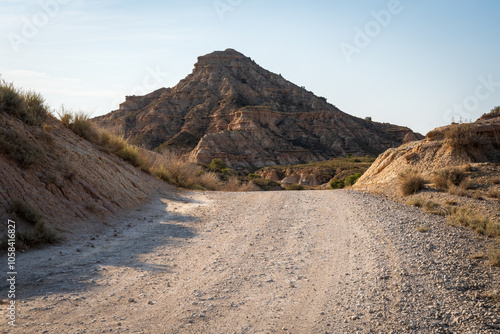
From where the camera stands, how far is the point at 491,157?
13000mm

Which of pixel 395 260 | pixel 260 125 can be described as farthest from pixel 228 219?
pixel 260 125

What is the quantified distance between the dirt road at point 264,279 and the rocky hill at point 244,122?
164ft

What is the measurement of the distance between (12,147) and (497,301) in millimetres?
9619

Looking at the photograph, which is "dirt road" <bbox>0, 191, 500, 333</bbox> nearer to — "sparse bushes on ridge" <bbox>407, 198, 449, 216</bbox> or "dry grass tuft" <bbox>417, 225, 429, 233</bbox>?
"dry grass tuft" <bbox>417, 225, 429, 233</bbox>

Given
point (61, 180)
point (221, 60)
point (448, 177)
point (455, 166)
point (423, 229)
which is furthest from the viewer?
point (221, 60)

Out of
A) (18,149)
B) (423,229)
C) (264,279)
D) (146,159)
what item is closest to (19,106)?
(18,149)

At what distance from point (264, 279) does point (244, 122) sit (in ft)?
204

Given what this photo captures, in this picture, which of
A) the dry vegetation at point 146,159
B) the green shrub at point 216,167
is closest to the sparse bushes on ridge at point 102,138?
the dry vegetation at point 146,159

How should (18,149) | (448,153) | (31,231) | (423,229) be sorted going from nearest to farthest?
(31,231) → (423,229) → (18,149) → (448,153)

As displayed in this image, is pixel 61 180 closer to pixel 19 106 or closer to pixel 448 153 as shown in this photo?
pixel 19 106

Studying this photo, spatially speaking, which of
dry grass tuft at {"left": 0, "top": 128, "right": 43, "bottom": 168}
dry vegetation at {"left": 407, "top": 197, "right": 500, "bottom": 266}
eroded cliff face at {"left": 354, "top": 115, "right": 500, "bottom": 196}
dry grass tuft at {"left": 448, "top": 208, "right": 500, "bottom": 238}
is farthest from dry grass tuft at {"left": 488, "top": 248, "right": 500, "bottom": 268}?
dry grass tuft at {"left": 0, "top": 128, "right": 43, "bottom": 168}

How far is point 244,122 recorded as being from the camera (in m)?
66.9

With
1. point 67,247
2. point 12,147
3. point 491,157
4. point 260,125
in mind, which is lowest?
point 67,247

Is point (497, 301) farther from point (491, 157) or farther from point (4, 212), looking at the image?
point (491, 157)
